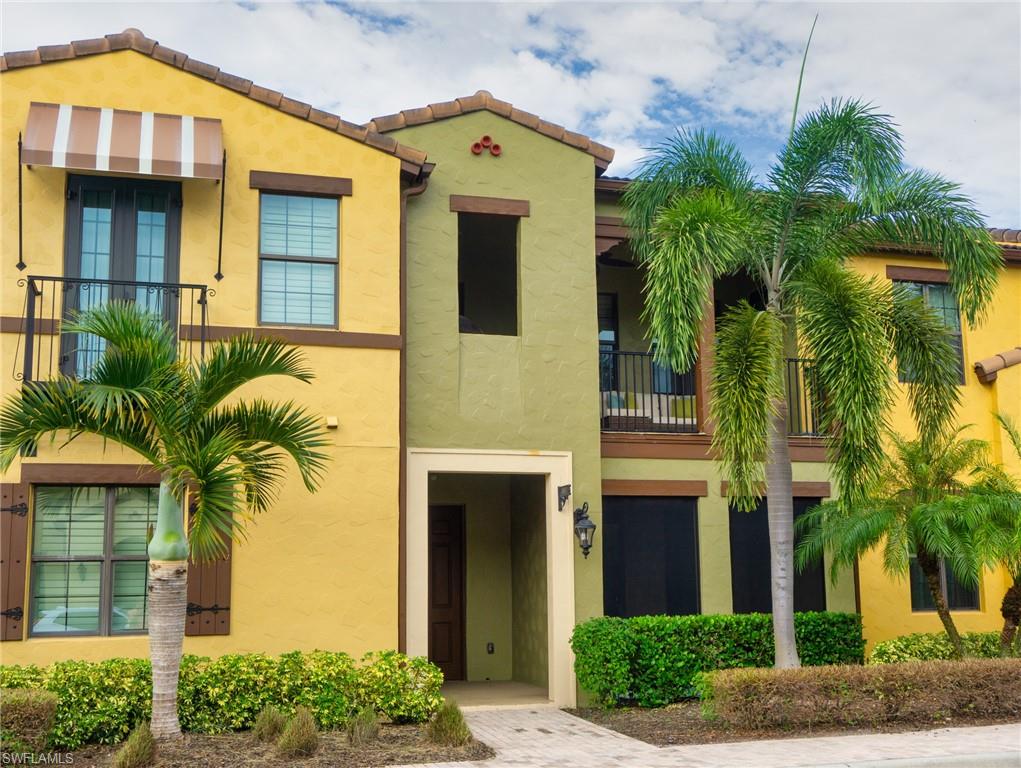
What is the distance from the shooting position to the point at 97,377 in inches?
395

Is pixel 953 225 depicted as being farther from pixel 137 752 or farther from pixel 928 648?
pixel 137 752

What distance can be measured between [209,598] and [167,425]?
2580mm

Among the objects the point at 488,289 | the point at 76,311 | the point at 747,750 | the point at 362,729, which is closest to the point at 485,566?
the point at 488,289

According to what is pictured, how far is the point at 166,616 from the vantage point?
33.1 feet

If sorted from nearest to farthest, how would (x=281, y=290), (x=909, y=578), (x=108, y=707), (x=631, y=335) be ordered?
(x=108, y=707) → (x=281, y=290) → (x=909, y=578) → (x=631, y=335)

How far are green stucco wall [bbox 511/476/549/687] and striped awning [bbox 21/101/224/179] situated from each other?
6140 mm

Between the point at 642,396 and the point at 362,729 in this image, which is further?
the point at 642,396

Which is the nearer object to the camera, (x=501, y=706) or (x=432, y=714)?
(x=432, y=714)

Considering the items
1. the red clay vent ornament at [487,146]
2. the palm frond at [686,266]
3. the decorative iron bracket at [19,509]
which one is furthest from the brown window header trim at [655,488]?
the decorative iron bracket at [19,509]

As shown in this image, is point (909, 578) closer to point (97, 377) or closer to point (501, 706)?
point (501, 706)

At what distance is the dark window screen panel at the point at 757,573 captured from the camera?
1537 cm

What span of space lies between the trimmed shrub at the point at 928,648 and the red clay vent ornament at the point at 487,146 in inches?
329

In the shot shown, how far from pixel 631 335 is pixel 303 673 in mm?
8719

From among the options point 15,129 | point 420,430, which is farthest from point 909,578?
point 15,129
